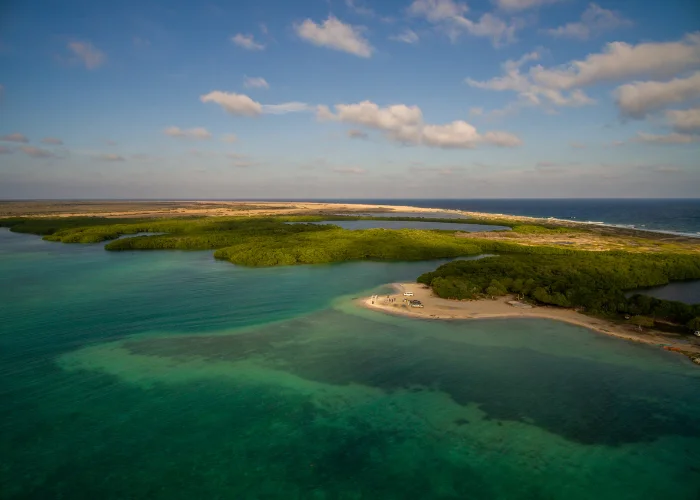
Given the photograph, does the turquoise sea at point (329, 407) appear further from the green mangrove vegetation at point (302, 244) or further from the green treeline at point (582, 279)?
the green mangrove vegetation at point (302, 244)

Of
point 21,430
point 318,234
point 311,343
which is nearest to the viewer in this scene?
point 21,430

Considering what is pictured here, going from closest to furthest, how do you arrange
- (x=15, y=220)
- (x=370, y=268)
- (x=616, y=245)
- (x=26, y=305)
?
(x=26, y=305), (x=370, y=268), (x=616, y=245), (x=15, y=220)

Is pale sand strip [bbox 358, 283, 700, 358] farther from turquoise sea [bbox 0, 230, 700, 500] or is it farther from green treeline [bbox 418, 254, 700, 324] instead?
turquoise sea [bbox 0, 230, 700, 500]

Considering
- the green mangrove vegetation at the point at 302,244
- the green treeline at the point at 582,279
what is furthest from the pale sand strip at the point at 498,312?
the green mangrove vegetation at the point at 302,244

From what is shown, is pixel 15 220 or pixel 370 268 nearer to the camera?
pixel 370 268

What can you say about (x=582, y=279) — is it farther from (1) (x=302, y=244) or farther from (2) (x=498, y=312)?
(1) (x=302, y=244)

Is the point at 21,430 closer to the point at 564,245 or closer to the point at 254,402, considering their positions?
the point at 254,402

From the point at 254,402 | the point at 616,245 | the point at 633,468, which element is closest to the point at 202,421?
the point at 254,402
